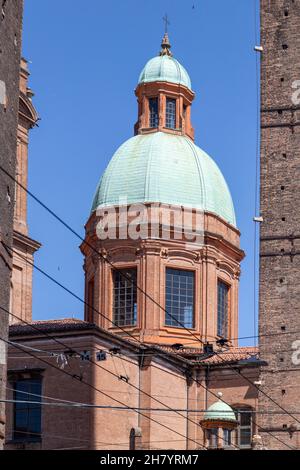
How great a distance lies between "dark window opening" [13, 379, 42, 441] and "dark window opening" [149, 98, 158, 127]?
1568 cm

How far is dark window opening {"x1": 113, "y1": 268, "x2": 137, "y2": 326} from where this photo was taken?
62750 millimetres

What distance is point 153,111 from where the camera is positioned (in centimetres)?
6762

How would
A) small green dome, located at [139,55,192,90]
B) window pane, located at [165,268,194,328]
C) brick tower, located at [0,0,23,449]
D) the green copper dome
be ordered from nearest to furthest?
brick tower, located at [0,0,23,449] < window pane, located at [165,268,194,328] < the green copper dome < small green dome, located at [139,55,192,90]

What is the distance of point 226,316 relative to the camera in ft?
212

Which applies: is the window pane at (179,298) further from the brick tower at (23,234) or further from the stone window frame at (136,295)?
the brick tower at (23,234)

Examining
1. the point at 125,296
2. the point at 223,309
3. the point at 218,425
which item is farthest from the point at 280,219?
the point at 223,309

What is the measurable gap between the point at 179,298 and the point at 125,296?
1.97 m

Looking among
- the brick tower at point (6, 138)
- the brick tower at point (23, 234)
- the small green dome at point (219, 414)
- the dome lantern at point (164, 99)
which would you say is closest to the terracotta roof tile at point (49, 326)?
the brick tower at point (23, 234)

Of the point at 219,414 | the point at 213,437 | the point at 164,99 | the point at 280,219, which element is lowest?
the point at 213,437

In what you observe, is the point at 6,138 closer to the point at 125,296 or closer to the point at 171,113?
the point at 125,296

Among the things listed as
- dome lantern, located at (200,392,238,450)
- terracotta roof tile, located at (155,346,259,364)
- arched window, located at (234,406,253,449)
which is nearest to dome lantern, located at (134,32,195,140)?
terracotta roof tile, located at (155,346,259,364)

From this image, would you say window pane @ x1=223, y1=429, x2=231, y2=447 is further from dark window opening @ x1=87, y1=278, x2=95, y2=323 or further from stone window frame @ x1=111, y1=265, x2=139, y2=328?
dark window opening @ x1=87, y1=278, x2=95, y2=323
